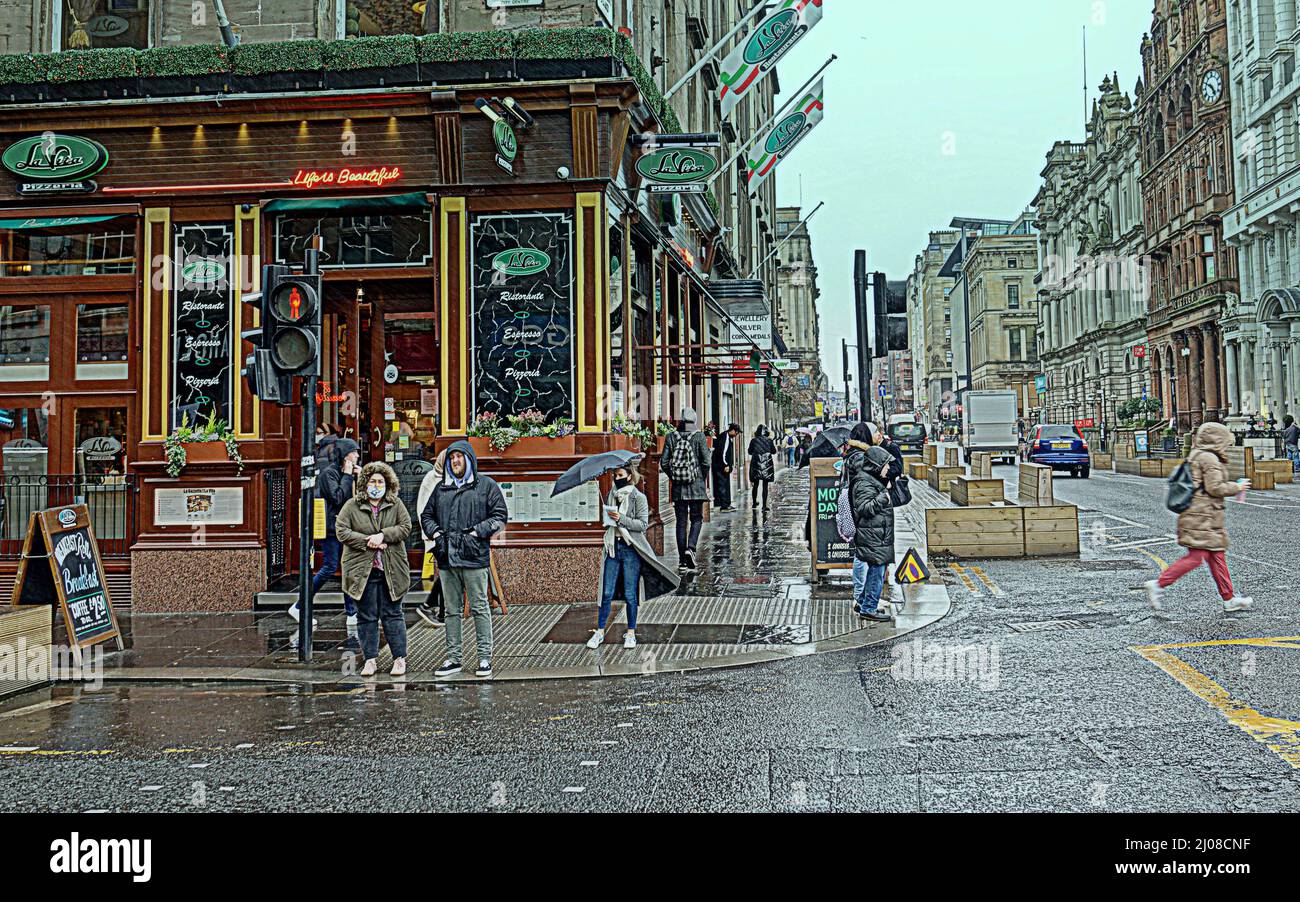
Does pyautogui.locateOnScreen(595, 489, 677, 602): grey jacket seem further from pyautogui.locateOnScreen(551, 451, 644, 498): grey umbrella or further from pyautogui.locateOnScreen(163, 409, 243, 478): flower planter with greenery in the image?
pyautogui.locateOnScreen(163, 409, 243, 478): flower planter with greenery

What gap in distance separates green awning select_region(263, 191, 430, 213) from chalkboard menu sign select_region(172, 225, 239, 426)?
0.75 m

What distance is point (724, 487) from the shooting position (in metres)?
23.4

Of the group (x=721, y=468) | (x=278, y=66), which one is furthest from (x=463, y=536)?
(x=721, y=468)

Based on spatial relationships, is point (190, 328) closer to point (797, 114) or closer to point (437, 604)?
point (437, 604)

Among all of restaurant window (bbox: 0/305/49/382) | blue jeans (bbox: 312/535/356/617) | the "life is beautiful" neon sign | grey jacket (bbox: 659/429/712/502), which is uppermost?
the "life is beautiful" neon sign

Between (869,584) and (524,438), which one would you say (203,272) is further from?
(869,584)

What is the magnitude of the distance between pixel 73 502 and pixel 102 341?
2.08 m

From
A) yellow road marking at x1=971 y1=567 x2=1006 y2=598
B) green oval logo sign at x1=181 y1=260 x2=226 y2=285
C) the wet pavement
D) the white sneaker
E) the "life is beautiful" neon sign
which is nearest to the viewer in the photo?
the wet pavement

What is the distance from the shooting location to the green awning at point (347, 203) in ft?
44.4

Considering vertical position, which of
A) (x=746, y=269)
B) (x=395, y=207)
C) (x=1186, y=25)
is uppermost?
(x=1186, y=25)

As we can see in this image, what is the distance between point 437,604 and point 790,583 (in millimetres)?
4900

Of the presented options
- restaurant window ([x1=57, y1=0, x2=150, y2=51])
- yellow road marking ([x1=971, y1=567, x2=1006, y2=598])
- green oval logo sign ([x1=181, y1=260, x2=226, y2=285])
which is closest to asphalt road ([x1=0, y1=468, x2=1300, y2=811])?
yellow road marking ([x1=971, y1=567, x2=1006, y2=598])

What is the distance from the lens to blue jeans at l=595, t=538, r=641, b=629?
1015 centimetres
